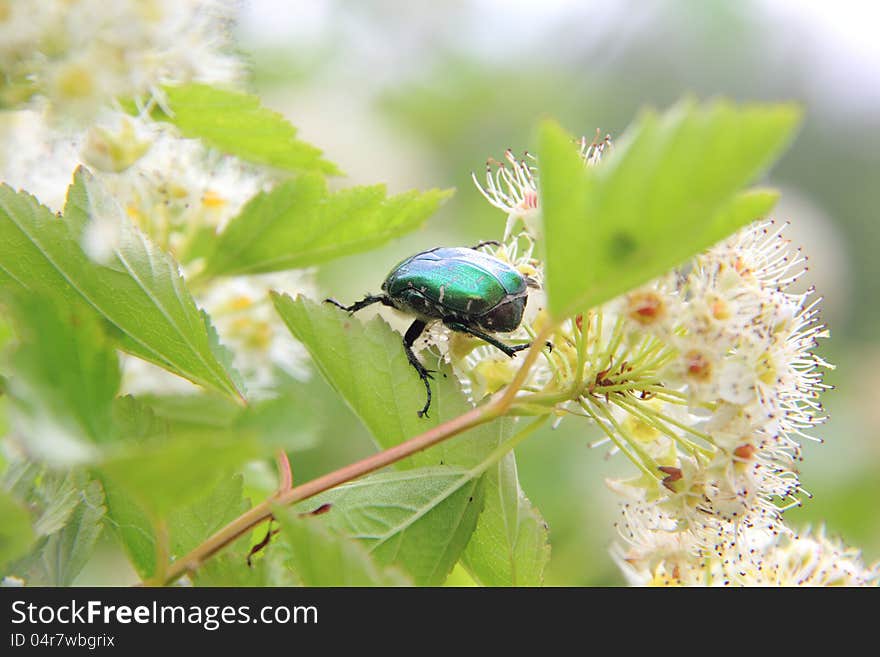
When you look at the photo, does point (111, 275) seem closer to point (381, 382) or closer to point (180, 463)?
point (381, 382)

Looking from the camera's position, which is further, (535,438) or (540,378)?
(535,438)

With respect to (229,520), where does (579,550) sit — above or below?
above

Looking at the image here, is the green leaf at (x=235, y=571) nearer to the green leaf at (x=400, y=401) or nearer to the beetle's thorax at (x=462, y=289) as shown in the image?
the green leaf at (x=400, y=401)

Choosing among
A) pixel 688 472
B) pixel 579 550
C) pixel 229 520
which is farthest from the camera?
pixel 579 550

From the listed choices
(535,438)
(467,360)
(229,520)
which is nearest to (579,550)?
(535,438)

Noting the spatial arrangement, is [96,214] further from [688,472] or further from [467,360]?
[688,472]

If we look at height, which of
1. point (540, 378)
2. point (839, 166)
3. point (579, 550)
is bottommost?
point (540, 378)
